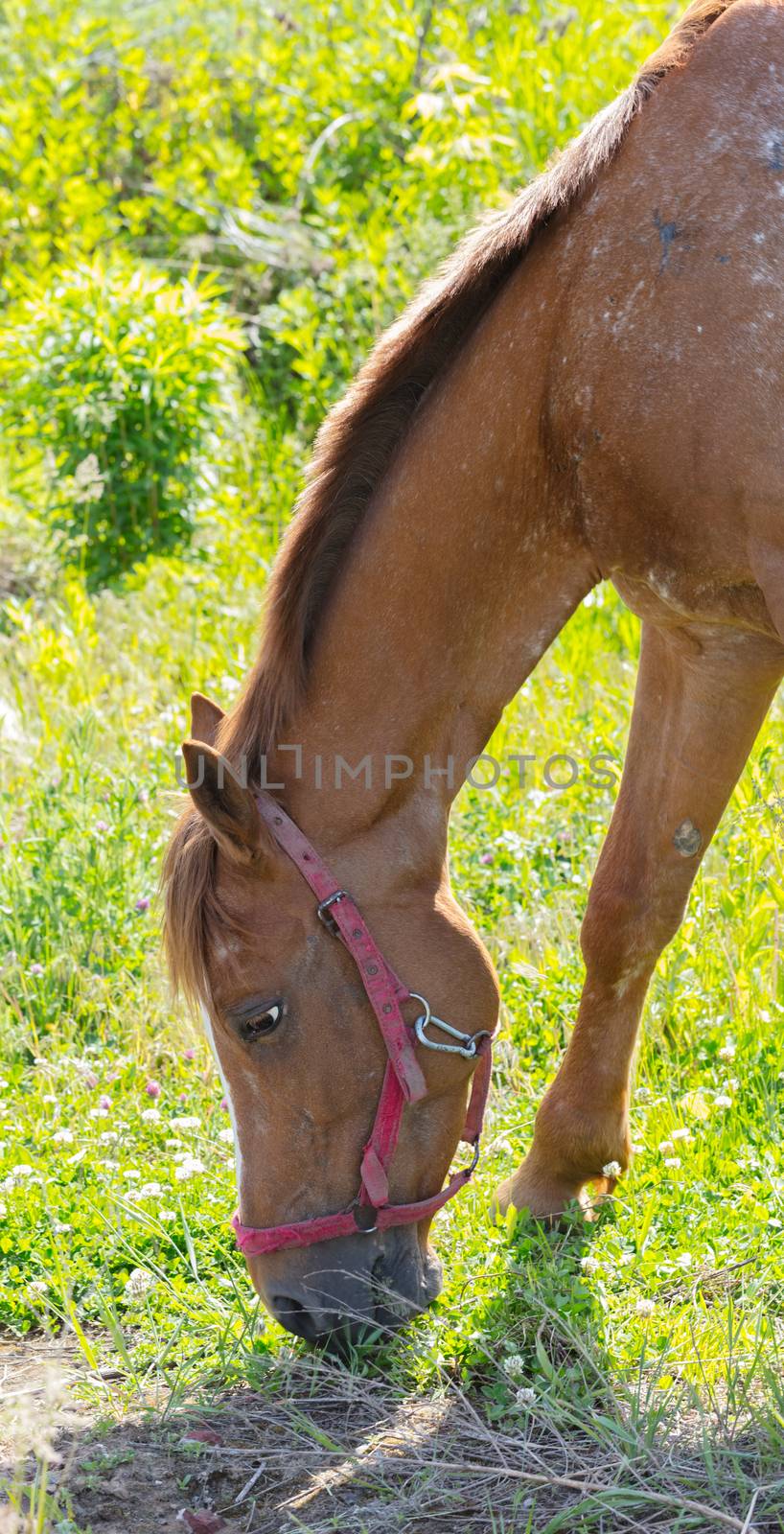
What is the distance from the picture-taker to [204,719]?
261 cm

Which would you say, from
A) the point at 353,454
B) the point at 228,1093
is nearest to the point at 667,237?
the point at 353,454

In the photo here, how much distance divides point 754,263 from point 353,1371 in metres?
1.93

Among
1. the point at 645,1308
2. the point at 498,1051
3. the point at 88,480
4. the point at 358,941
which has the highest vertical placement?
the point at 88,480

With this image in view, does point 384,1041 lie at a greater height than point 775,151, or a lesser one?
lesser

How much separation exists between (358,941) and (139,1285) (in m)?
0.92

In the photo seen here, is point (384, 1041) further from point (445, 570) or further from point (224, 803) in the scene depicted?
point (445, 570)

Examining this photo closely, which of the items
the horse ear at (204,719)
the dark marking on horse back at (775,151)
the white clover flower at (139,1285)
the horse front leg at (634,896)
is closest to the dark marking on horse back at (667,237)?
the dark marking on horse back at (775,151)

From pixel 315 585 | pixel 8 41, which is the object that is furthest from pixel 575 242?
pixel 8 41

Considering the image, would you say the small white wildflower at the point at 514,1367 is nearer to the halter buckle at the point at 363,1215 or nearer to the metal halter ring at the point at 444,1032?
the halter buckle at the point at 363,1215

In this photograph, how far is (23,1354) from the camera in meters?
2.73

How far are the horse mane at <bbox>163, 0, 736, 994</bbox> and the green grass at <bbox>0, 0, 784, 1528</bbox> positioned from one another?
36 cm

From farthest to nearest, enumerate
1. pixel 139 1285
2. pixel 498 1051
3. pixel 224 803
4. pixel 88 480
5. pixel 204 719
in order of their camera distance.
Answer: pixel 88 480
pixel 498 1051
pixel 139 1285
pixel 204 719
pixel 224 803

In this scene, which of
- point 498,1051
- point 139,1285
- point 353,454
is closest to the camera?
point 353,454

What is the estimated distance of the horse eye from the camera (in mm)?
2375
